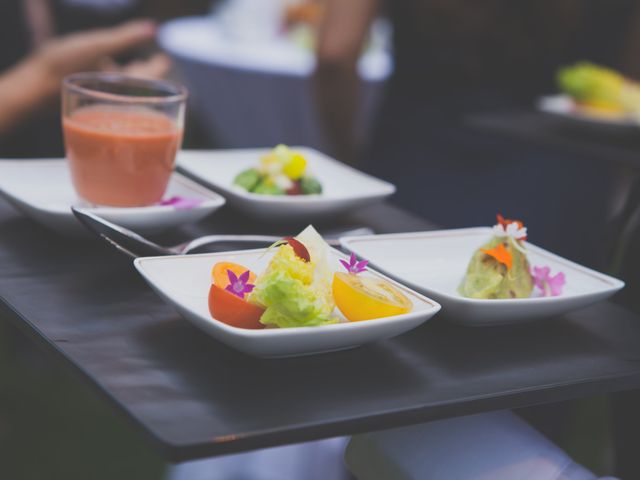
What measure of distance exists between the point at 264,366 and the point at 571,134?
4.20 feet

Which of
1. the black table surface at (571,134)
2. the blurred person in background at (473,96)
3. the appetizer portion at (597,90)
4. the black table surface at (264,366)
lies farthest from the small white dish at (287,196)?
the appetizer portion at (597,90)

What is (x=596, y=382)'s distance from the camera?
786mm

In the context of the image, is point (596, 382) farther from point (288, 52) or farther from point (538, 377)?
point (288, 52)

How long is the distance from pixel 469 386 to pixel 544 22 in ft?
4.54

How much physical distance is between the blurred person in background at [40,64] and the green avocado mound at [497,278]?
1.22 metres

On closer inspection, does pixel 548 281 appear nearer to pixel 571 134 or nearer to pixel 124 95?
pixel 124 95

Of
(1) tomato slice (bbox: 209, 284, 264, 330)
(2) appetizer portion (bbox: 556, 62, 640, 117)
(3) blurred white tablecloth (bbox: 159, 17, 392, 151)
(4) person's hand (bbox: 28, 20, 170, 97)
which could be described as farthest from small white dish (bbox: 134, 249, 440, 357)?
(3) blurred white tablecloth (bbox: 159, 17, 392, 151)

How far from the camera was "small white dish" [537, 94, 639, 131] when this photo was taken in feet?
5.95

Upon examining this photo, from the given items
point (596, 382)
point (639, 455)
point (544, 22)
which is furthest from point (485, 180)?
point (596, 382)

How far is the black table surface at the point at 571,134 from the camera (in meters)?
1.69

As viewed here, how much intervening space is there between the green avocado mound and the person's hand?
4.09 feet

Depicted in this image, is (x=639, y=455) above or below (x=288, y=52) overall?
below

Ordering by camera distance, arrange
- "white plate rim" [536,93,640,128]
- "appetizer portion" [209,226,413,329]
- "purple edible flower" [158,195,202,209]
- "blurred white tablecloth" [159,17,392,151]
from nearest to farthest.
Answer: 1. "appetizer portion" [209,226,413,329]
2. "purple edible flower" [158,195,202,209]
3. "white plate rim" [536,93,640,128]
4. "blurred white tablecloth" [159,17,392,151]

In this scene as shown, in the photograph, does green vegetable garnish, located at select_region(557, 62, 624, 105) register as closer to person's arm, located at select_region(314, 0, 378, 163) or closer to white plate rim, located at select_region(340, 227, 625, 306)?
person's arm, located at select_region(314, 0, 378, 163)
